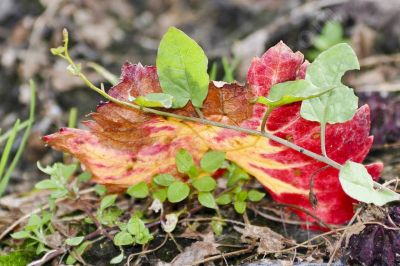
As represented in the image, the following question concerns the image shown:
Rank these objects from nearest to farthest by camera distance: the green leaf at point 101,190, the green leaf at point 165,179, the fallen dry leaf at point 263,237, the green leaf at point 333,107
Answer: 1. the green leaf at point 333,107
2. the fallen dry leaf at point 263,237
3. the green leaf at point 165,179
4. the green leaf at point 101,190

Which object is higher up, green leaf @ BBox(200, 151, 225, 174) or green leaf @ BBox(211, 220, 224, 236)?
green leaf @ BBox(200, 151, 225, 174)

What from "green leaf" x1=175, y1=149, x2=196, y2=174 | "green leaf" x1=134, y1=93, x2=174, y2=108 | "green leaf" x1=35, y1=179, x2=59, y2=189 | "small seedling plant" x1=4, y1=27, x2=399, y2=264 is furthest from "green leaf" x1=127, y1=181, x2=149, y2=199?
"green leaf" x1=134, y1=93, x2=174, y2=108

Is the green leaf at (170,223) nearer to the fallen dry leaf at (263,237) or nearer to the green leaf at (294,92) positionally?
the fallen dry leaf at (263,237)

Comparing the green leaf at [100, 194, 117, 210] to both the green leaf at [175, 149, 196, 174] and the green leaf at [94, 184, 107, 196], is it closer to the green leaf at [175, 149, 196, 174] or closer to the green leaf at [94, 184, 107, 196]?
the green leaf at [94, 184, 107, 196]

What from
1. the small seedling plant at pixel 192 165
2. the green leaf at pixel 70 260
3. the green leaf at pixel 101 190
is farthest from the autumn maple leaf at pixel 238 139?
the green leaf at pixel 70 260

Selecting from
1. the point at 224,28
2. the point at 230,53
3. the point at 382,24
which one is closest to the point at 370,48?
the point at 382,24

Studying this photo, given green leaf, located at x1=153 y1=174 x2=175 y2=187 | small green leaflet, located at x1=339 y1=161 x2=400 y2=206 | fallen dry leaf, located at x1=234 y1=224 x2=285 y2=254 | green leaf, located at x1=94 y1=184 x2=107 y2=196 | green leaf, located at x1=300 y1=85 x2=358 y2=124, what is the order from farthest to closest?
green leaf, located at x1=94 y1=184 x2=107 y2=196 < green leaf, located at x1=153 y1=174 x2=175 y2=187 < fallen dry leaf, located at x1=234 y1=224 x2=285 y2=254 < green leaf, located at x1=300 y1=85 x2=358 y2=124 < small green leaflet, located at x1=339 y1=161 x2=400 y2=206
